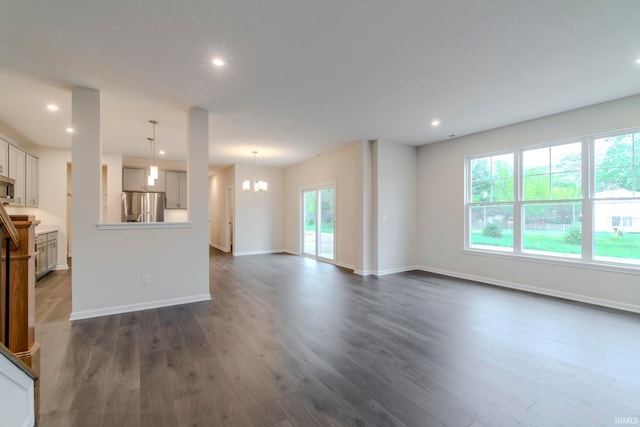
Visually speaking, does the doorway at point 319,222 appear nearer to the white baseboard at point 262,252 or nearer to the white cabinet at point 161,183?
the white baseboard at point 262,252

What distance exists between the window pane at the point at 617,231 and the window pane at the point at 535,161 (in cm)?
88

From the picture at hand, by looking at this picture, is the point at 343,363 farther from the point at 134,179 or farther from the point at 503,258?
the point at 134,179

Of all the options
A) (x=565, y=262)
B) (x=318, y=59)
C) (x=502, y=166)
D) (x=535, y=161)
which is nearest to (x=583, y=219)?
(x=565, y=262)

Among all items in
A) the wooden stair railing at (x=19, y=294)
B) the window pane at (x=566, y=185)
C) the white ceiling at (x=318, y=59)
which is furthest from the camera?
the window pane at (x=566, y=185)

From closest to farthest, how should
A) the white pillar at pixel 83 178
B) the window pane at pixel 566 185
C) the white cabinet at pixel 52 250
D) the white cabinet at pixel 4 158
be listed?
1. the white pillar at pixel 83 178
2. the window pane at pixel 566 185
3. the white cabinet at pixel 4 158
4. the white cabinet at pixel 52 250

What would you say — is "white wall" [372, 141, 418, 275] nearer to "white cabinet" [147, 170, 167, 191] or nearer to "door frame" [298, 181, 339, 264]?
"door frame" [298, 181, 339, 264]

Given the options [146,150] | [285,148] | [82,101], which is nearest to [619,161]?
[285,148]

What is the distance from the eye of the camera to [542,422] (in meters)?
1.66

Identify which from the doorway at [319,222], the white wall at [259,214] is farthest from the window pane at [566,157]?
the white wall at [259,214]

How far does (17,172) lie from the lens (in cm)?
489

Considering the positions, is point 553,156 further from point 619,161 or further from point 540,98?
point 540,98

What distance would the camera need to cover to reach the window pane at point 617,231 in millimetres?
3643

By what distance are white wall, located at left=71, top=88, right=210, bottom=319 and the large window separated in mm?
4900

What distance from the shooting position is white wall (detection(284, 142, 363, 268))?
5832 millimetres
